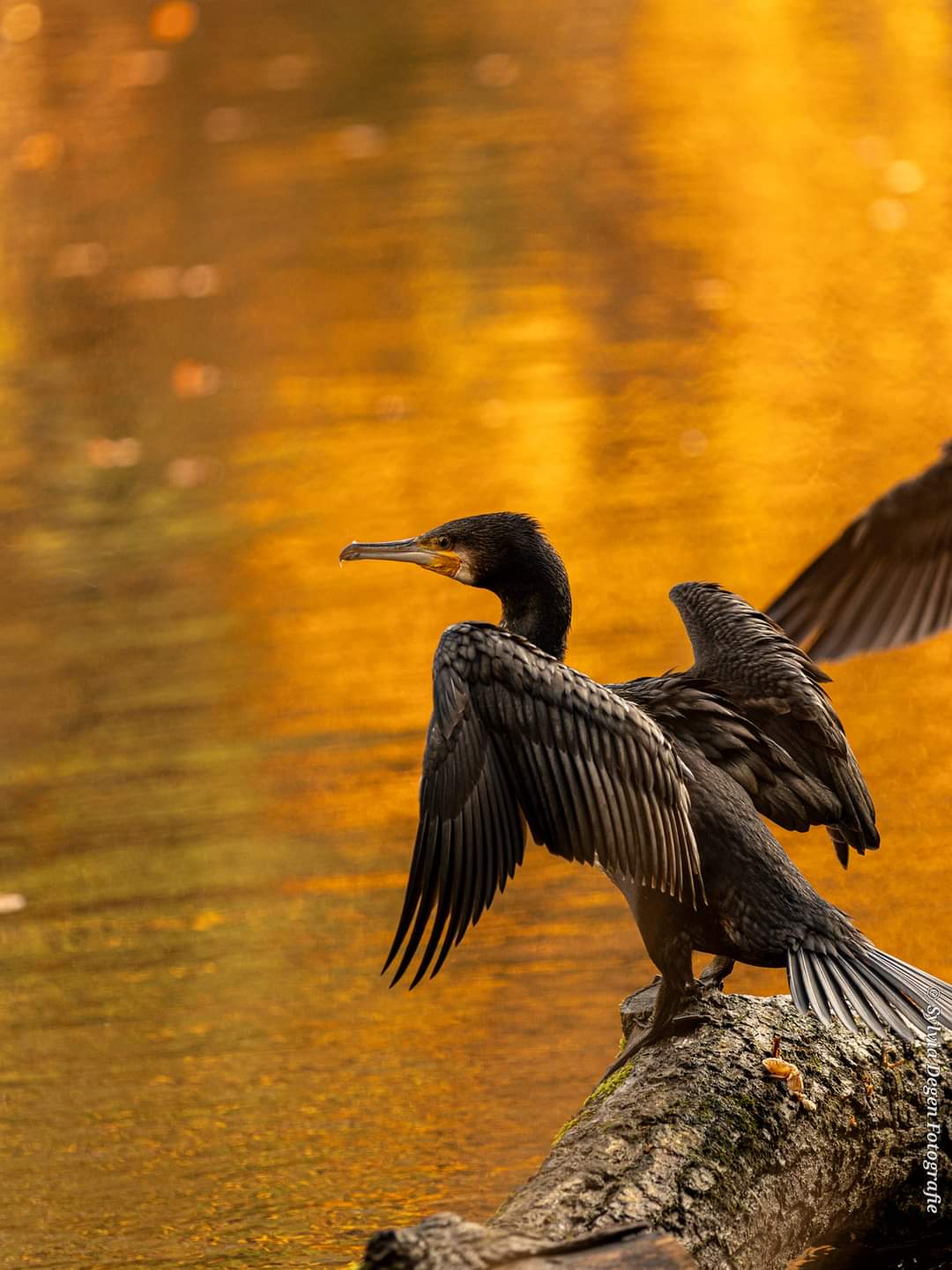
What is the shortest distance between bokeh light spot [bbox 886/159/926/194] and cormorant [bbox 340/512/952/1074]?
28.4ft

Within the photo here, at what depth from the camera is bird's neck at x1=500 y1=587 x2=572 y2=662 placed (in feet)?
13.6

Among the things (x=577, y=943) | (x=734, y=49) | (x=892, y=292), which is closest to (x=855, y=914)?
(x=577, y=943)

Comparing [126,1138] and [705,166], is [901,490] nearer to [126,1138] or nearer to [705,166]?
[126,1138]

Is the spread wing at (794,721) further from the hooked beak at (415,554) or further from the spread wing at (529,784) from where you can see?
the hooked beak at (415,554)

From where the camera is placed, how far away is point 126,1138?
4.54 meters

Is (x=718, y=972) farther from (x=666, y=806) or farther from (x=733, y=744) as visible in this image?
(x=666, y=806)

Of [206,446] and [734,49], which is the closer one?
[206,446]

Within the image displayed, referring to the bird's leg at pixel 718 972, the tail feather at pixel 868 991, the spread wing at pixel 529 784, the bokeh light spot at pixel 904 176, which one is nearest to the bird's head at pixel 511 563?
the spread wing at pixel 529 784

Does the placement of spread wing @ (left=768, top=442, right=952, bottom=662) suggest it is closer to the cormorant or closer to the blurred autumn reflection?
the blurred autumn reflection

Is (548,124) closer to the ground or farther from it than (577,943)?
farther from it

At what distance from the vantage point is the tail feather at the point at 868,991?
11.3 feet

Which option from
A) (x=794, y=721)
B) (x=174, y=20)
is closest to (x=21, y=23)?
(x=174, y=20)

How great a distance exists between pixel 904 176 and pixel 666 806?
9510 mm

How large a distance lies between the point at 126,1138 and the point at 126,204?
10.1 m
